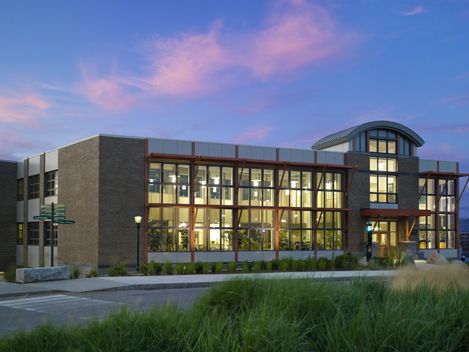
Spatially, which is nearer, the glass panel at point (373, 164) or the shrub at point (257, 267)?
the shrub at point (257, 267)

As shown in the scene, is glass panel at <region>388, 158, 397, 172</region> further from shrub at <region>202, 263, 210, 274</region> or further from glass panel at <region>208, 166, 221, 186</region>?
shrub at <region>202, 263, 210, 274</region>

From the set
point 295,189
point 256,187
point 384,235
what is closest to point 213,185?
point 256,187

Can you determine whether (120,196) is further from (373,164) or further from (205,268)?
(373,164)

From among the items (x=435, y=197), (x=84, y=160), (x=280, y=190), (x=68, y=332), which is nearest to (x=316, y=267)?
(x=280, y=190)

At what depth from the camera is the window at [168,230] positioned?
37125 millimetres

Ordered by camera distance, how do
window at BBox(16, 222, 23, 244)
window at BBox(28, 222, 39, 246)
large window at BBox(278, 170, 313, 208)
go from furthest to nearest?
window at BBox(16, 222, 23, 244)
window at BBox(28, 222, 39, 246)
large window at BBox(278, 170, 313, 208)

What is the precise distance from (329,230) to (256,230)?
5792mm

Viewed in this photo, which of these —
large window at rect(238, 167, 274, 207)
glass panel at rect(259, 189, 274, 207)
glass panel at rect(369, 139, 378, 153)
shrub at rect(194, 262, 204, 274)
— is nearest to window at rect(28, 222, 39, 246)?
large window at rect(238, 167, 274, 207)

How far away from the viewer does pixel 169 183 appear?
3788 cm

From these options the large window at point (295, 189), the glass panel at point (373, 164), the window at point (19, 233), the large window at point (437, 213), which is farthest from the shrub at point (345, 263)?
the window at point (19, 233)

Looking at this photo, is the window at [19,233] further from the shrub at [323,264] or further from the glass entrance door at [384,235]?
the glass entrance door at [384,235]

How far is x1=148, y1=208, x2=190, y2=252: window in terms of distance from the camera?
37125 mm

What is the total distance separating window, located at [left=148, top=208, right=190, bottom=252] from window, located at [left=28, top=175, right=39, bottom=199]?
13415 millimetres

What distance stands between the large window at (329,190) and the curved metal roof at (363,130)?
8.80 feet
